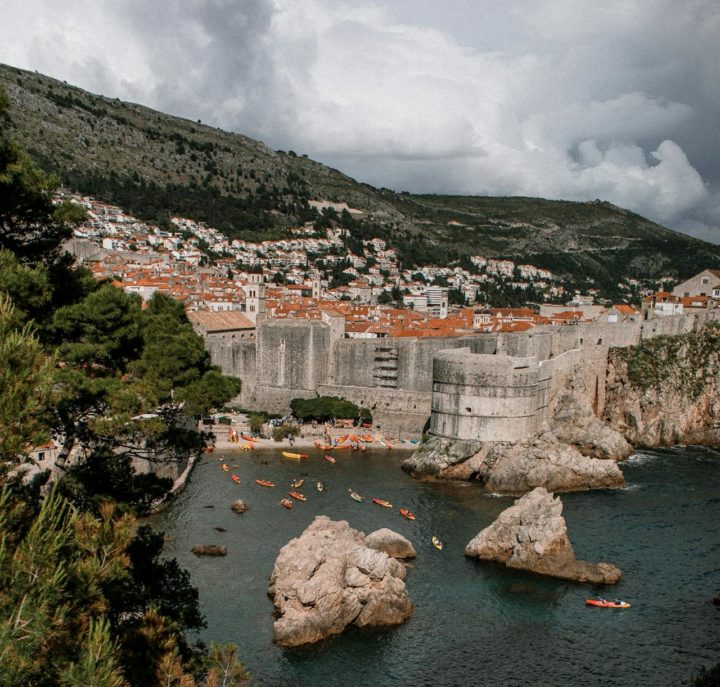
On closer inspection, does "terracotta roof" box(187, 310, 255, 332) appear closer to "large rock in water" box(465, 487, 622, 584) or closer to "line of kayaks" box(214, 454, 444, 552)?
"line of kayaks" box(214, 454, 444, 552)

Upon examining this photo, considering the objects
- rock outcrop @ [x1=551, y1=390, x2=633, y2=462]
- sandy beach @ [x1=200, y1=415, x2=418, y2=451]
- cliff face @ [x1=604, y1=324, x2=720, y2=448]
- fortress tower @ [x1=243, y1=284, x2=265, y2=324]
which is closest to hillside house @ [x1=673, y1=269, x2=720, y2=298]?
cliff face @ [x1=604, y1=324, x2=720, y2=448]

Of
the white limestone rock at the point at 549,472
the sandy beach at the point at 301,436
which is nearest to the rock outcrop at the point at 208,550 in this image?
the white limestone rock at the point at 549,472

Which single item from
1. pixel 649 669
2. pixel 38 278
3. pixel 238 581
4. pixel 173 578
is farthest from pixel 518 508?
pixel 38 278

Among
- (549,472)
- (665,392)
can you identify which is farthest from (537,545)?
(665,392)

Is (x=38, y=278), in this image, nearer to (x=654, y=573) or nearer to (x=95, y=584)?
(x=95, y=584)

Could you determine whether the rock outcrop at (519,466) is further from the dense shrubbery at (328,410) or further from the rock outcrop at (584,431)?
the dense shrubbery at (328,410)
